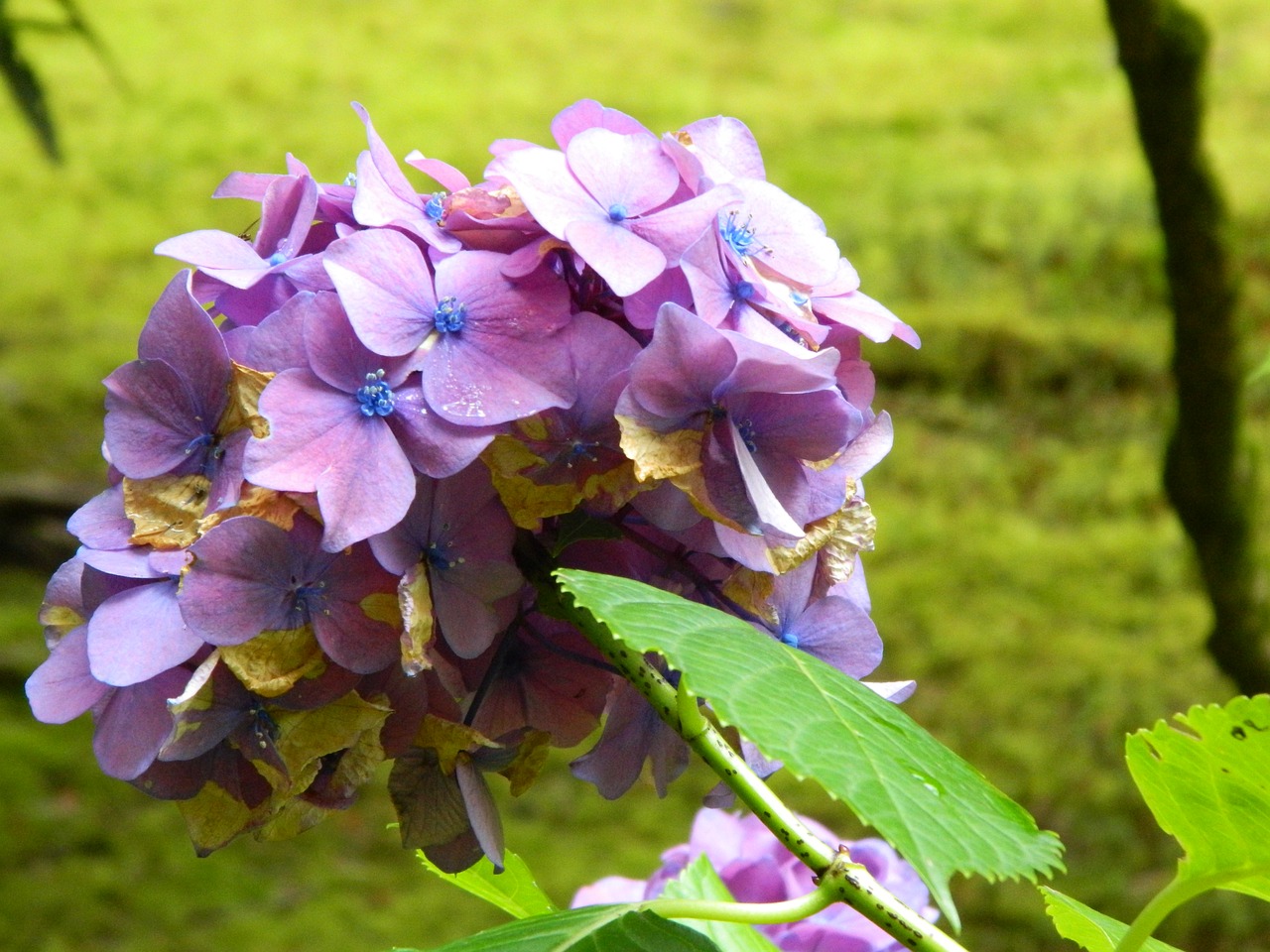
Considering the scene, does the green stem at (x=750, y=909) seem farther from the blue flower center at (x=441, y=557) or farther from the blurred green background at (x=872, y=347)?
the blurred green background at (x=872, y=347)

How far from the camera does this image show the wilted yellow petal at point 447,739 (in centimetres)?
29

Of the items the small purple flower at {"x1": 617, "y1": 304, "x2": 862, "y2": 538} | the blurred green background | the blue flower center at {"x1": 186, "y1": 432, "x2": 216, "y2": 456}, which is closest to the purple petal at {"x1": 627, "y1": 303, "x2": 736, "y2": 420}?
the small purple flower at {"x1": 617, "y1": 304, "x2": 862, "y2": 538}

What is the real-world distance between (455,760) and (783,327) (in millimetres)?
131

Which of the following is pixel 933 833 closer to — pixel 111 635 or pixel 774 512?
pixel 774 512

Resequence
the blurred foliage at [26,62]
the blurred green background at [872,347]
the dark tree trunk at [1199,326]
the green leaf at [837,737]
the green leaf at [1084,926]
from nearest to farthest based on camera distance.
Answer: the green leaf at [837,737] → the green leaf at [1084,926] → the dark tree trunk at [1199,326] → the blurred foliage at [26,62] → the blurred green background at [872,347]

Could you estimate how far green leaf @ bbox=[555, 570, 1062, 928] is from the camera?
0.24 meters

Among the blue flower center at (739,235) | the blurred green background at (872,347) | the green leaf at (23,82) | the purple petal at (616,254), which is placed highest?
the purple petal at (616,254)

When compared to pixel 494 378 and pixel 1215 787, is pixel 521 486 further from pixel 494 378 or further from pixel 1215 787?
pixel 1215 787

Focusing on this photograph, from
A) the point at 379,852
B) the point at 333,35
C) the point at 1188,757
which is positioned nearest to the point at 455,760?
the point at 1188,757

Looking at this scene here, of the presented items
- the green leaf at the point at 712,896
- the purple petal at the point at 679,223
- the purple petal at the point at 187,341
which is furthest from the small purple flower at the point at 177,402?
the green leaf at the point at 712,896

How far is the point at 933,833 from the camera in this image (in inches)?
9.6

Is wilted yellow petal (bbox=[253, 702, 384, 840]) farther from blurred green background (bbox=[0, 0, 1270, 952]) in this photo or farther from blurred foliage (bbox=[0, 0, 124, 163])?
blurred green background (bbox=[0, 0, 1270, 952])

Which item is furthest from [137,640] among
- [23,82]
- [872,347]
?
[872,347]

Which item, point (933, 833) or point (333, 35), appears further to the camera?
point (333, 35)
